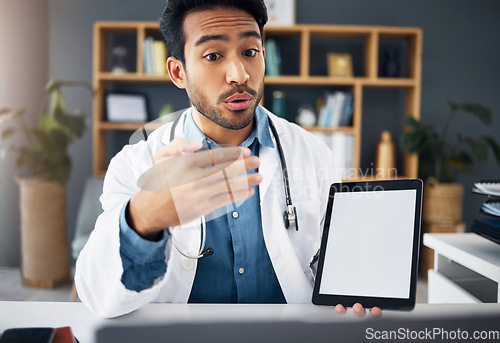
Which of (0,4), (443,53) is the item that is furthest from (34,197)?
(443,53)

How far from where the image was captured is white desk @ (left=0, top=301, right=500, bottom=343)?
0.60 metres

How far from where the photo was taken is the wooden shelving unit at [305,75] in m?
2.57

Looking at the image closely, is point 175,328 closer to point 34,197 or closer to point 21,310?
point 21,310

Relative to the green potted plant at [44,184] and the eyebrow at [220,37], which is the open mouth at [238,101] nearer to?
the eyebrow at [220,37]

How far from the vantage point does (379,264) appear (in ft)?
2.09

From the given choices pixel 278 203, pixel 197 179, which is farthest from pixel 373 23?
pixel 197 179

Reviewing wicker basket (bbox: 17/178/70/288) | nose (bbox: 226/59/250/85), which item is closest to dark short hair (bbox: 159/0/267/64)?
nose (bbox: 226/59/250/85)

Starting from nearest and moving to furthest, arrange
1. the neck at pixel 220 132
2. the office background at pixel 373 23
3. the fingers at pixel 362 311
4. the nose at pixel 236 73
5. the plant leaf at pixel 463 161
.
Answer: the fingers at pixel 362 311, the nose at pixel 236 73, the neck at pixel 220 132, the plant leaf at pixel 463 161, the office background at pixel 373 23

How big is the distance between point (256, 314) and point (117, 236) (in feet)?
0.80

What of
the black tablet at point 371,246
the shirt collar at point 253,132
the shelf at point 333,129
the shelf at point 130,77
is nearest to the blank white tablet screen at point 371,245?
the black tablet at point 371,246

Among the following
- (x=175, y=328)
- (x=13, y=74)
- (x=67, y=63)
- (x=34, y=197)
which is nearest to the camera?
(x=175, y=328)

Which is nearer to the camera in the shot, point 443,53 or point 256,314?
point 256,314

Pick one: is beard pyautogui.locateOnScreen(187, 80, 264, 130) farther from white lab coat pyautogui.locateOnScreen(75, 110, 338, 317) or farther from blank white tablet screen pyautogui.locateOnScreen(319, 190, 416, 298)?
blank white tablet screen pyautogui.locateOnScreen(319, 190, 416, 298)

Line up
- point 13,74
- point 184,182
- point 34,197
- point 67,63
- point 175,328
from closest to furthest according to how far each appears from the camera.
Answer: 1. point 184,182
2. point 175,328
3. point 34,197
4. point 13,74
5. point 67,63
